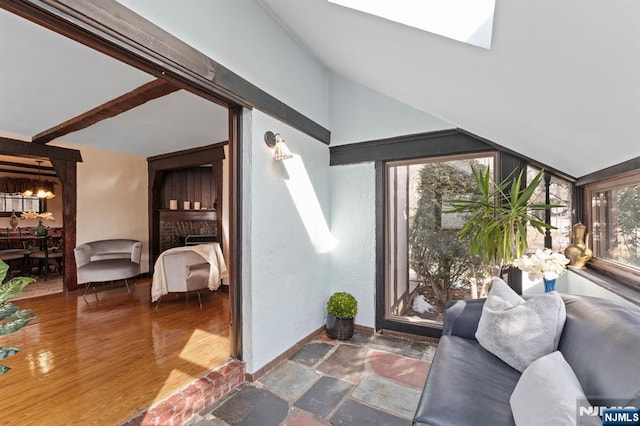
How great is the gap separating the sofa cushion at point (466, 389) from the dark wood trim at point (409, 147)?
5.84 feet

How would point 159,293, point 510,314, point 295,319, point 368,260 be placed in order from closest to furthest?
point 510,314, point 295,319, point 368,260, point 159,293

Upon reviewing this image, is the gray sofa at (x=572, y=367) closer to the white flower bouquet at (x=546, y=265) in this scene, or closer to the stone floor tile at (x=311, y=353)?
the white flower bouquet at (x=546, y=265)

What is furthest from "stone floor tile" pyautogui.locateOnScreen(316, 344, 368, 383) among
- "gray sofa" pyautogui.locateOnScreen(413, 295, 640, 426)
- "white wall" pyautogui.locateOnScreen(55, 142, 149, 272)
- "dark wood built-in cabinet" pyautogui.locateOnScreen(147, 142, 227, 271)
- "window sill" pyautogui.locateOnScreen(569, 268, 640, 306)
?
"white wall" pyautogui.locateOnScreen(55, 142, 149, 272)

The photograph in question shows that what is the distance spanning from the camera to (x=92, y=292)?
4.29 meters

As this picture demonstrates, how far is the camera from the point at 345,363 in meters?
2.45

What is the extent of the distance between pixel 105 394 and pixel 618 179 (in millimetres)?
3845

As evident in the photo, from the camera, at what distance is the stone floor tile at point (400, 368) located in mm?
2191

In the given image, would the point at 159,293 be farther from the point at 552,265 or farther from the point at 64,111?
the point at 552,265

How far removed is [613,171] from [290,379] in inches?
108

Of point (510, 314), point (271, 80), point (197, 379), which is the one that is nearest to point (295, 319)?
point (197, 379)

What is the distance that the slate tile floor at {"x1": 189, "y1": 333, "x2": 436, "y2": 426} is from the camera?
5.88 feet

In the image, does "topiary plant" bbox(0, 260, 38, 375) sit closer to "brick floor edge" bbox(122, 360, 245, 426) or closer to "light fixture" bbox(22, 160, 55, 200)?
"brick floor edge" bbox(122, 360, 245, 426)

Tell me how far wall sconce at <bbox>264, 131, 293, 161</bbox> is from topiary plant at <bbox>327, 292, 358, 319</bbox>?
159 centimetres

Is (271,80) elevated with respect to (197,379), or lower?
elevated
